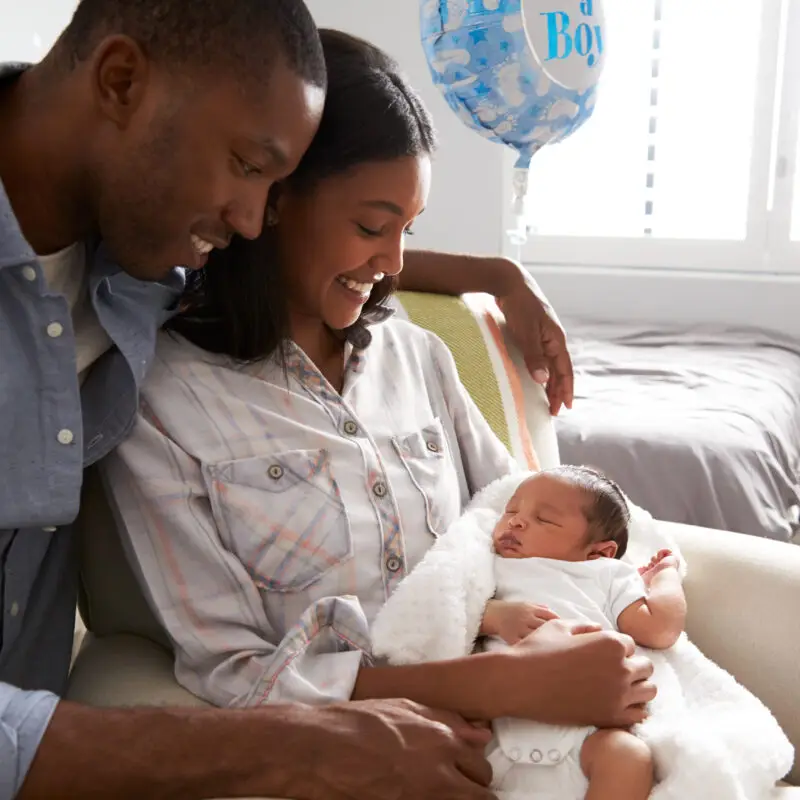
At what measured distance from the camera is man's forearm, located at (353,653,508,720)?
41.4 inches

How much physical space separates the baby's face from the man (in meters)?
0.15

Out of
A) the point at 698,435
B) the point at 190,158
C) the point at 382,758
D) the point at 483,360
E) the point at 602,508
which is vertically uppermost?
the point at 190,158

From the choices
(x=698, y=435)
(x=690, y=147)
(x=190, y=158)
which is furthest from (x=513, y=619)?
(x=690, y=147)

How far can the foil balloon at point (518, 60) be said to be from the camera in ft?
8.18

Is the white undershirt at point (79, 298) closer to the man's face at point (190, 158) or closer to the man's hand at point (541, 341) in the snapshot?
the man's face at point (190, 158)

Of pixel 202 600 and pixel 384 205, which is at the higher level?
pixel 384 205

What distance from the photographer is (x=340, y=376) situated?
1338mm

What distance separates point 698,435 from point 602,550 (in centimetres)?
111

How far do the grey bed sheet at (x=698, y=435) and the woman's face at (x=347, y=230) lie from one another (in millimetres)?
1163

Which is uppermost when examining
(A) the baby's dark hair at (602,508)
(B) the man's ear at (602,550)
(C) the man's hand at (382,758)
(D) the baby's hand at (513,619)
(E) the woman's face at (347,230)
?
(E) the woman's face at (347,230)

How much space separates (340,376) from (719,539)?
588mm

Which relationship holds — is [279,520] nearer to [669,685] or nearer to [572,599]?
[572,599]

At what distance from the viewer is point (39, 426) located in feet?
3.38

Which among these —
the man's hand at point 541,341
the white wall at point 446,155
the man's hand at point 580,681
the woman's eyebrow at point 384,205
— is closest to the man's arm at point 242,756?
the man's hand at point 580,681
